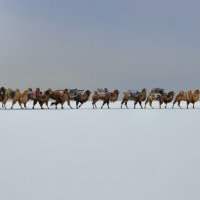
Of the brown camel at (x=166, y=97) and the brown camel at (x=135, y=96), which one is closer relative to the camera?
the brown camel at (x=135, y=96)

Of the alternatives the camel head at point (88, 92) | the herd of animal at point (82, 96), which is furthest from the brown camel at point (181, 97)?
the camel head at point (88, 92)

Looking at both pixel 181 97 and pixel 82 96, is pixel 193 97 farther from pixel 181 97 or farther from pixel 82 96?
pixel 82 96

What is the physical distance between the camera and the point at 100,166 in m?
7.49

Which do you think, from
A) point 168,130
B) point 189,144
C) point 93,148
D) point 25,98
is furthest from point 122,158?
point 25,98

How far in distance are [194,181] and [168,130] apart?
649 cm

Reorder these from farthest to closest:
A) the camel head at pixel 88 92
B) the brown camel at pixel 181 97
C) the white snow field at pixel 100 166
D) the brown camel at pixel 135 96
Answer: the brown camel at pixel 181 97 < the brown camel at pixel 135 96 < the camel head at pixel 88 92 < the white snow field at pixel 100 166

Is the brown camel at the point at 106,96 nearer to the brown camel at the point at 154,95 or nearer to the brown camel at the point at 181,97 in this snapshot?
the brown camel at the point at 154,95

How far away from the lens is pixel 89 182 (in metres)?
6.52

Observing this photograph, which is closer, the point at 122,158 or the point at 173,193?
the point at 173,193

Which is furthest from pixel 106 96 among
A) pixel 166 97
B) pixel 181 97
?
pixel 181 97

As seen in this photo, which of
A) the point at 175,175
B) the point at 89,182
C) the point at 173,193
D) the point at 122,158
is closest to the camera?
the point at 173,193

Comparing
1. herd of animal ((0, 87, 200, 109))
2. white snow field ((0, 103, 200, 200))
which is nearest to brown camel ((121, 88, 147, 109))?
herd of animal ((0, 87, 200, 109))

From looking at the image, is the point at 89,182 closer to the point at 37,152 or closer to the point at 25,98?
the point at 37,152

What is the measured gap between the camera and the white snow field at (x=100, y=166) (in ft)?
20.0
